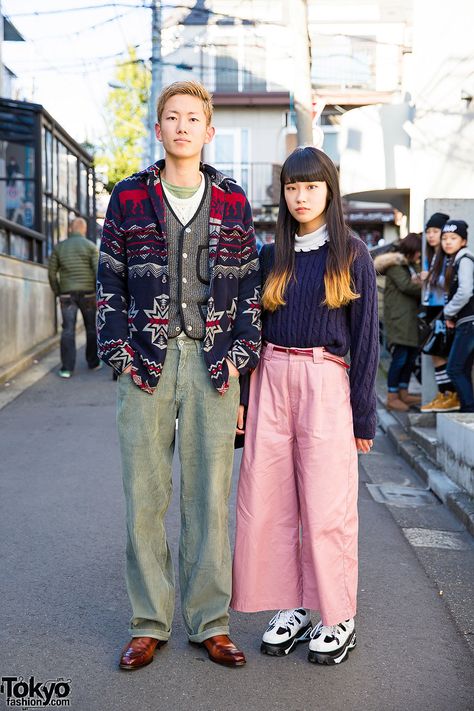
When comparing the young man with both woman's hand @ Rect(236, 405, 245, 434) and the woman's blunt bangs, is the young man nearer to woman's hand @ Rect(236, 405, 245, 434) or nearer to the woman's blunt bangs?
woman's hand @ Rect(236, 405, 245, 434)

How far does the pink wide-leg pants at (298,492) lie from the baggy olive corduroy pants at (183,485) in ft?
0.40

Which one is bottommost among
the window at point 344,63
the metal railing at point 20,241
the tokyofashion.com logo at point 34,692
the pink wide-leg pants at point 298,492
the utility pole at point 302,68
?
the tokyofashion.com logo at point 34,692

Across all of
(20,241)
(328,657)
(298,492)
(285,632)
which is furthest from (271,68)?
(328,657)

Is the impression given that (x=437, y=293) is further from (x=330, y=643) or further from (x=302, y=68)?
(x=302, y=68)

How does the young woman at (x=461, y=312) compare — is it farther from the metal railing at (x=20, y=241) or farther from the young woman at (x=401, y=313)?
the metal railing at (x=20, y=241)

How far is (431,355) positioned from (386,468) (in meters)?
1.49

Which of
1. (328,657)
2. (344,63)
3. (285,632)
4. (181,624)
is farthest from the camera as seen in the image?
(344,63)

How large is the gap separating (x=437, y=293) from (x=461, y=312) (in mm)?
556

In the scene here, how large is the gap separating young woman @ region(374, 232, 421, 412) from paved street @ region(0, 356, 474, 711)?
298 cm

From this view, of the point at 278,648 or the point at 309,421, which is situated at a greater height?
the point at 309,421

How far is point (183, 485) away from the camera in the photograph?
3.60 m

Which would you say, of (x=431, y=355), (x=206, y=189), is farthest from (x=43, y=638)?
(x=431, y=355)

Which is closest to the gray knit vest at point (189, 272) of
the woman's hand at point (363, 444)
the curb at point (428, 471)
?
the woman's hand at point (363, 444)

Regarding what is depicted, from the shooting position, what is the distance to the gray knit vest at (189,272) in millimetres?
3475
